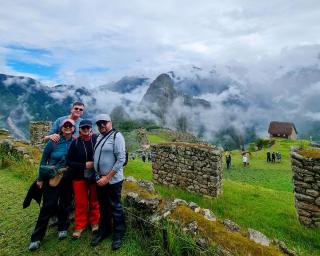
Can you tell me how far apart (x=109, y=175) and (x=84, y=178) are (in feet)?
3.40

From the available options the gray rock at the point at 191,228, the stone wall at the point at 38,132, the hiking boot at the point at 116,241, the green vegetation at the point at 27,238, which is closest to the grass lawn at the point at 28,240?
the green vegetation at the point at 27,238

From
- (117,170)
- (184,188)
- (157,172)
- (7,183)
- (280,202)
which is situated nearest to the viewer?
(117,170)

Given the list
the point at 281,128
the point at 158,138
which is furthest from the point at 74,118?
the point at 158,138

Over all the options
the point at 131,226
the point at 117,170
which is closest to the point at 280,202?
the point at 131,226

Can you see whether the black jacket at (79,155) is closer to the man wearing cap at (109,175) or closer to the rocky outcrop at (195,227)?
the man wearing cap at (109,175)

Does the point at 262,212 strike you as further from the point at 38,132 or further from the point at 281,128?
the point at 281,128

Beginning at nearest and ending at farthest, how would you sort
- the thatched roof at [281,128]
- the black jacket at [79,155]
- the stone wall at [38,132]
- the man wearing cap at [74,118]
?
the black jacket at [79,155] < the man wearing cap at [74,118] < the stone wall at [38,132] < the thatched roof at [281,128]

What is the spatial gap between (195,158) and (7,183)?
8.85 metres

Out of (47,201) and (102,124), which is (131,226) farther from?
(102,124)

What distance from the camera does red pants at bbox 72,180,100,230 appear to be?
7711 mm

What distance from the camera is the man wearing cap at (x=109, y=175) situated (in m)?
6.98

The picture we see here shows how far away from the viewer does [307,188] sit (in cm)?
1084

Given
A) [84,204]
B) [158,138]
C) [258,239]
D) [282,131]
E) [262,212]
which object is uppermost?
[84,204]

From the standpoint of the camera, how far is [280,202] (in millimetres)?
14828
